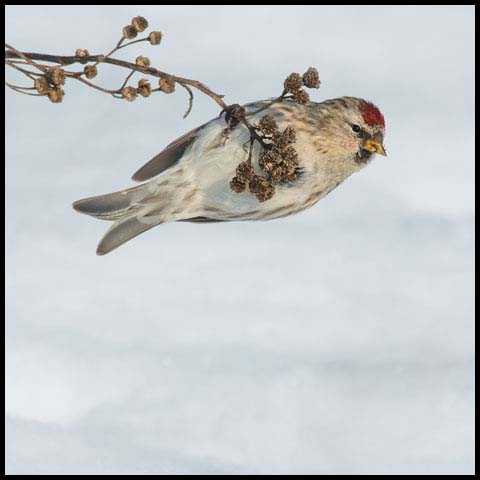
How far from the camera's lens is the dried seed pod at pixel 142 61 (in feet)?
6.25

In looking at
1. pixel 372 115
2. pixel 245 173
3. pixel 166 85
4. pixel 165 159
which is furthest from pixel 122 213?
pixel 166 85

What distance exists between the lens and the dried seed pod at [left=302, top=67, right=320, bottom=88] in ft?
6.73

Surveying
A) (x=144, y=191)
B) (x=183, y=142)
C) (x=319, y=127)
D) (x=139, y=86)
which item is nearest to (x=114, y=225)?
(x=144, y=191)

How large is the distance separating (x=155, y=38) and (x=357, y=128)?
1079 millimetres

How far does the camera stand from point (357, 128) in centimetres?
283

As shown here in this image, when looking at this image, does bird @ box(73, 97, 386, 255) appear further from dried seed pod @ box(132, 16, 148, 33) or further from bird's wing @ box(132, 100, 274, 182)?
dried seed pod @ box(132, 16, 148, 33)

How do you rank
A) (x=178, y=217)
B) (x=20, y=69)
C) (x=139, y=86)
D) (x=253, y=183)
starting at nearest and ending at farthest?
(x=20, y=69), (x=139, y=86), (x=253, y=183), (x=178, y=217)

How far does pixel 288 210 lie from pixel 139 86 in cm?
97

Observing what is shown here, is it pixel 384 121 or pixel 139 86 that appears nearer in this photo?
pixel 139 86

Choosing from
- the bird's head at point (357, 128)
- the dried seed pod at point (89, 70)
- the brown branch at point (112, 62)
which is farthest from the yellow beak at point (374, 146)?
the dried seed pod at point (89, 70)

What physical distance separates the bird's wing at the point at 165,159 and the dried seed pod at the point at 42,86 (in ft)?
3.41

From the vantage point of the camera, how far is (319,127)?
283 cm

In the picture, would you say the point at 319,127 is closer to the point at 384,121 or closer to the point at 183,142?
the point at 384,121

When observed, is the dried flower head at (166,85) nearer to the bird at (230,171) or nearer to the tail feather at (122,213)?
the bird at (230,171)
